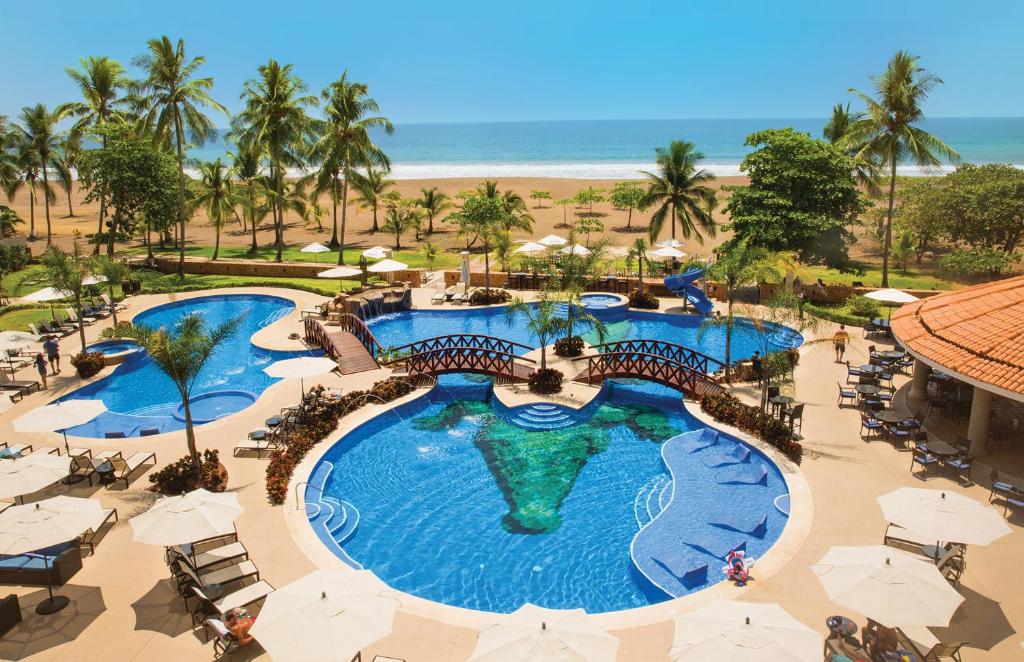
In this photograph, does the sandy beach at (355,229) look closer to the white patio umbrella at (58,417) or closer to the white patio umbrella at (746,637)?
the white patio umbrella at (58,417)

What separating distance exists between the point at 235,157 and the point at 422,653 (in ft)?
165

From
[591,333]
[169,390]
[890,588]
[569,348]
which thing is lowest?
[169,390]

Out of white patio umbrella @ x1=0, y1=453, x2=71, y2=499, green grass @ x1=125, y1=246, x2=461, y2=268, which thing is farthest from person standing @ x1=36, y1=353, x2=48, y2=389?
green grass @ x1=125, y1=246, x2=461, y2=268

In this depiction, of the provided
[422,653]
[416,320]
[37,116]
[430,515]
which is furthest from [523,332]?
[37,116]

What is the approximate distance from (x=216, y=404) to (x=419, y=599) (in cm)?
1465

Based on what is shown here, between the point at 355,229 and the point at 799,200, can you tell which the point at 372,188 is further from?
the point at 799,200

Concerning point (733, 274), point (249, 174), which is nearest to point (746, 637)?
point (733, 274)

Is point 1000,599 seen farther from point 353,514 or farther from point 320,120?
point 320,120

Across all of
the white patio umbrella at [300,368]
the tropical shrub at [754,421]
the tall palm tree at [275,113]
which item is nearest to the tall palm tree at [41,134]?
the tall palm tree at [275,113]

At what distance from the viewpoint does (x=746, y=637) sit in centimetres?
908

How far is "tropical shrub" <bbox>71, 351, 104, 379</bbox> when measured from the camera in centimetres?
2572

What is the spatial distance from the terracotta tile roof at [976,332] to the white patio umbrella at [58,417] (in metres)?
21.7

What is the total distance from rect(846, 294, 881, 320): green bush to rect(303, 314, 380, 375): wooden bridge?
21722 millimetres

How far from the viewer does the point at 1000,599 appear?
484 inches
